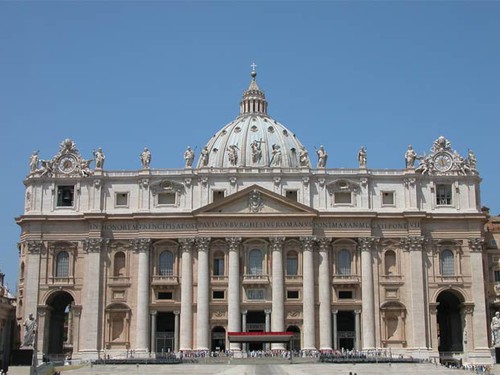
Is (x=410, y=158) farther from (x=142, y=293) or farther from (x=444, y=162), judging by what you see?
(x=142, y=293)

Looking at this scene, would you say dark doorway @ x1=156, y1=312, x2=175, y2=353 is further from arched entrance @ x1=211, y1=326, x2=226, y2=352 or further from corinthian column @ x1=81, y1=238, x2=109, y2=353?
corinthian column @ x1=81, y1=238, x2=109, y2=353

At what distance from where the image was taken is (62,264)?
312 feet

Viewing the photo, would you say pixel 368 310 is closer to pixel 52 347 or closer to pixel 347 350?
pixel 347 350

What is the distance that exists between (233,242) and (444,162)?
2469 cm

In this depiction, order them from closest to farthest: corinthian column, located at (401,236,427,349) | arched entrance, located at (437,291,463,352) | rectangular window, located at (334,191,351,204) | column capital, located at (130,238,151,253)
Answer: corinthian column, located at (401,236,427,349) → column capital, located at (130,238,151,253) → rectangular window, located at (334,191,351,204) → arched entrance, located at (437,291,463,352)

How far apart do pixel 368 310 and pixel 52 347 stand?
3389 centimetres

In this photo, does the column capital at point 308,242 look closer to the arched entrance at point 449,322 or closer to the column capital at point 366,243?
the column capital at point 366,243

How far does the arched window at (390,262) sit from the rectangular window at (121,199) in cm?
2821

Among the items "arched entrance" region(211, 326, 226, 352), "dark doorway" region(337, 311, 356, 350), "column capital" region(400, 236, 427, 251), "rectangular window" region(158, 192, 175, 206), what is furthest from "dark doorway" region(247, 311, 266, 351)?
"column capital" region(400, 236, 427, 251)

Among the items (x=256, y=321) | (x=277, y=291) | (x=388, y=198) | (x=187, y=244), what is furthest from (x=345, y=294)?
(x=187, y=244)

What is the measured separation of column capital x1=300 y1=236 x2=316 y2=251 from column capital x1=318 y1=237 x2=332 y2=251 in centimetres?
96

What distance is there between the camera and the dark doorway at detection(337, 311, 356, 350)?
94000 mm

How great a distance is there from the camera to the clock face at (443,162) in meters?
97.2

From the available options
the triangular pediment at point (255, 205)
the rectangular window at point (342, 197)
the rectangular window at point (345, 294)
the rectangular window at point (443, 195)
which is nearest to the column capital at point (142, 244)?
the triangular pediment at point (255, 205)
